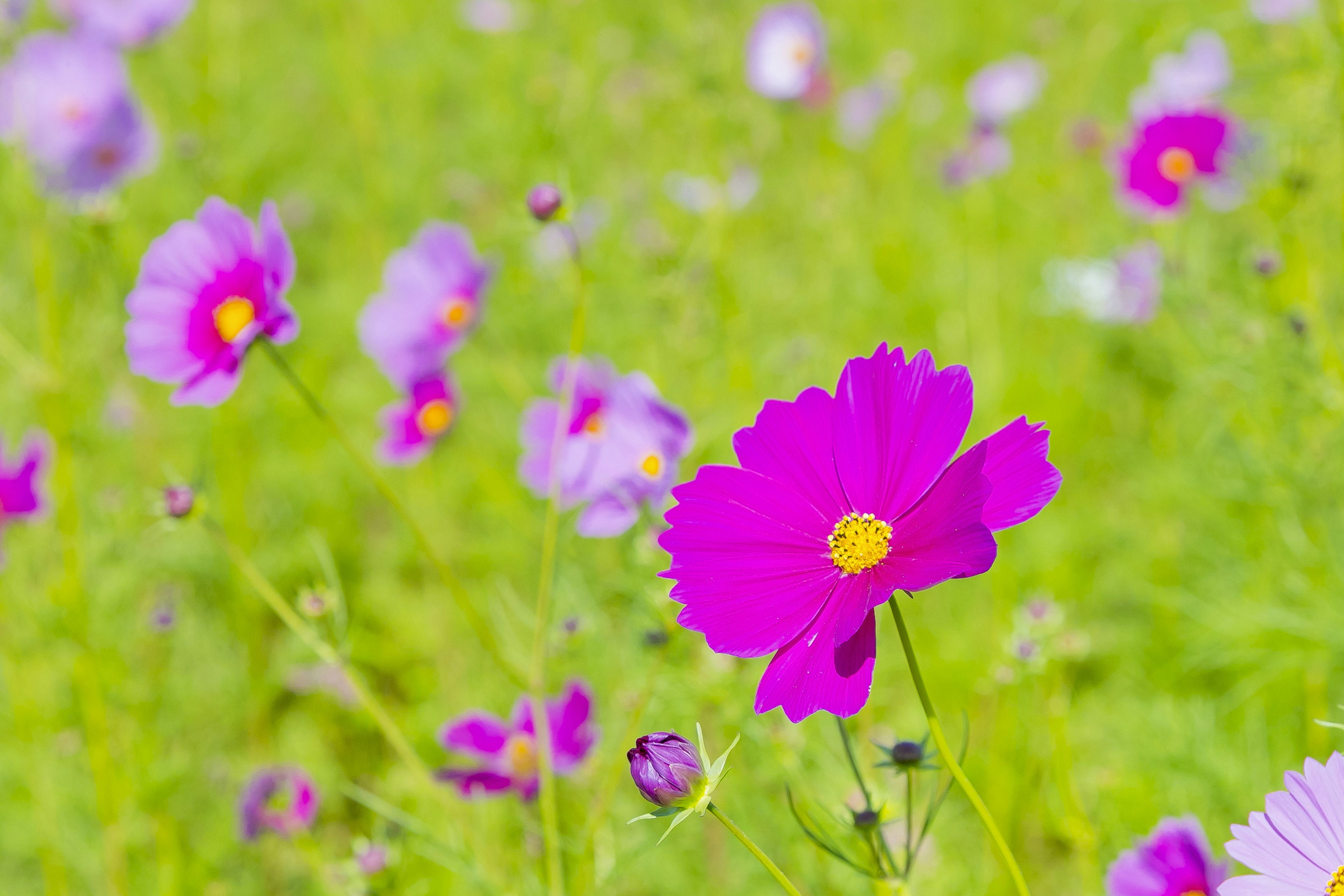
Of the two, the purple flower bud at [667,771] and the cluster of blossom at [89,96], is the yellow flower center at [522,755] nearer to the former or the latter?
the purple flower bud at [667,771]

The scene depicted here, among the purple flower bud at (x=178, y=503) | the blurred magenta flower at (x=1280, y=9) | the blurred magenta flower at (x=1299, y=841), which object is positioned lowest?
the blurred magenta flower at (x=1299, y=841)

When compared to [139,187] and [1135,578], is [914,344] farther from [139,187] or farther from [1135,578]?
[139,187]

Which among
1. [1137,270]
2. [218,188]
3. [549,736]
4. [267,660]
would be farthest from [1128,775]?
[218,188]

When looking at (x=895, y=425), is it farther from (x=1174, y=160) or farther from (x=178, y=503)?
(x=1174, y=160)

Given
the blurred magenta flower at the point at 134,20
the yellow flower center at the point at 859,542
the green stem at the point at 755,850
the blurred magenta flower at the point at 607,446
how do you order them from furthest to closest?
the blurred magenta flower at the point at 134,20, the blurred magenta flower at the point at 607,446, the yellow flower center at the point at 859,542, the green stem at the point at 755,850

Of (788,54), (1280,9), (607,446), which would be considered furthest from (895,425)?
(788,54)

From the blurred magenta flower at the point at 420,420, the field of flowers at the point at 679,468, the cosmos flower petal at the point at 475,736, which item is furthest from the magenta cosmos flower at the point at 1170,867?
the blurred magenta flower at the point at 420,420
